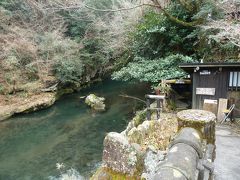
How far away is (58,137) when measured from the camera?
582 inches

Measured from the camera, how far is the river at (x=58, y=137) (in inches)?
444

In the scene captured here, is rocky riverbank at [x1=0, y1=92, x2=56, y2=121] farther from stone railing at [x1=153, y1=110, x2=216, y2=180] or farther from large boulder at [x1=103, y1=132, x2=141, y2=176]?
stone railing at [x1=153, y1=110, x2=216, y2=180]

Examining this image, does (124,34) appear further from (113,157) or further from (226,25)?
(113,157)

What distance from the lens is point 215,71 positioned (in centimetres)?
1109

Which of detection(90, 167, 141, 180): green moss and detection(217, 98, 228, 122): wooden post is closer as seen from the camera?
detection(90, 167, 141, 180): green moss

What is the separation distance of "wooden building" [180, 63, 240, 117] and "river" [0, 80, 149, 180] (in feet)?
18.2

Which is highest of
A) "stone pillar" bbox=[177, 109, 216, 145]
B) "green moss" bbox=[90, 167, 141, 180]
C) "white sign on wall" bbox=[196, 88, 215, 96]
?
"stone pillar" bbox=[177, 109, 216, 145]

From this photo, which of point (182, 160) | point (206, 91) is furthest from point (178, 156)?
point (206, 91)

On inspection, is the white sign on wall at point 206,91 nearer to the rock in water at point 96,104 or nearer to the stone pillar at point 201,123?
the stone pillar at point 201,123

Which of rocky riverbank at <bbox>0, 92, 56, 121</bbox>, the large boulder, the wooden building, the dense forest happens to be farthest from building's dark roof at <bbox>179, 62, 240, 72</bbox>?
rocky riverbank at <bbox>0, 92, 56, 121</bbox>

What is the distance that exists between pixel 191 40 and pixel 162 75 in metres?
3.35

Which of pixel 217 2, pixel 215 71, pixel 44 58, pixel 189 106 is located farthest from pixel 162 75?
pixel 44 58

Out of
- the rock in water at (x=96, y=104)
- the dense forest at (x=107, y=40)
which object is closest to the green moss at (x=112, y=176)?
the dense forest at (x=107, y=40)

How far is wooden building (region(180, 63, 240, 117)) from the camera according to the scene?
10.8m
